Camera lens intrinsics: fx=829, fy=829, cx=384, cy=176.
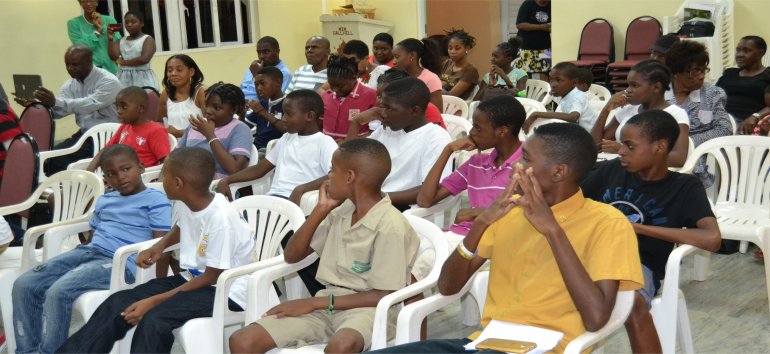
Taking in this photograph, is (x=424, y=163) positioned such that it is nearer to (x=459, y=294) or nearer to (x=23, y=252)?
(x=459, y=294)

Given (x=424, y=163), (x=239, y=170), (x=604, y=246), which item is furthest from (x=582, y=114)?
(x=604, y=246)

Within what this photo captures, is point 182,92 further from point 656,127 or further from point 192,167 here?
point 656,127

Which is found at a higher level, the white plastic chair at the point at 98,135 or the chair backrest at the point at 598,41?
the chair backrest at the point at 598,41

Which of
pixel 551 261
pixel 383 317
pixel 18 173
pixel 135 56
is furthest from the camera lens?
pixel 135 56

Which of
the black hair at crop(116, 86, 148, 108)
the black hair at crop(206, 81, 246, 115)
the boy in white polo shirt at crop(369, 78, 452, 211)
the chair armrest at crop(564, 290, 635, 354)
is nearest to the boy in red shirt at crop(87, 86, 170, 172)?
the black hair at crop(116, 86, 148, 108)

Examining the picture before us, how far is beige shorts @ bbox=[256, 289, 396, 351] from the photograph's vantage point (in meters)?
2.39

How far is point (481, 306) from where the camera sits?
2537 mm

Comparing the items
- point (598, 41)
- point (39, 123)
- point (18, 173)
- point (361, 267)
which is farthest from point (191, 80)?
point (598, 41)

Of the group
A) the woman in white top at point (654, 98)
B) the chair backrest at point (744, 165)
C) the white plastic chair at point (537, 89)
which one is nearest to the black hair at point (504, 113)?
the woman in white top at point (654, 98)

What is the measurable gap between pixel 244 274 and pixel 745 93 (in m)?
3.66

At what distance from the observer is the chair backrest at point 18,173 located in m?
3.83

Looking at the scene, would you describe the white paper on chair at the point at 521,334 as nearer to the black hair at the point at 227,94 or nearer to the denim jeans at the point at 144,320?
the denim jeans at the point at 144,320

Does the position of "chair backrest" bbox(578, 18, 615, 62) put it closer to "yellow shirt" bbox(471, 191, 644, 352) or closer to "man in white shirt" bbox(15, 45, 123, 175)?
"man in white shirt" bbox(15, 45, 123, 175)

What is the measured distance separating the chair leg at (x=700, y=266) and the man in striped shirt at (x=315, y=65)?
2.85m
